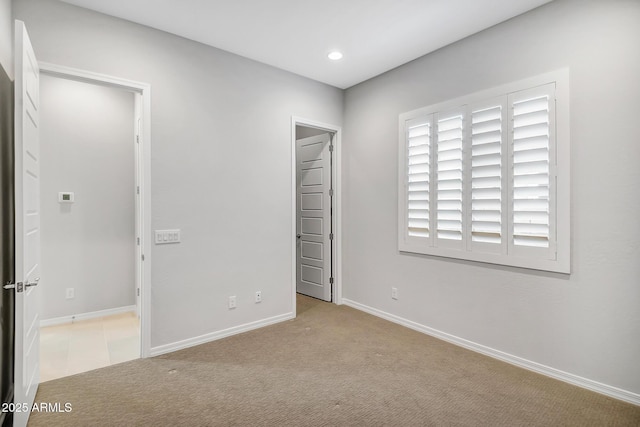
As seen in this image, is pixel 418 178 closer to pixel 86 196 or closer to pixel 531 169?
pixel 531 169

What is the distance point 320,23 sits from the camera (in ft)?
9.34

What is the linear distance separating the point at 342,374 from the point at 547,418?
4.60 feet

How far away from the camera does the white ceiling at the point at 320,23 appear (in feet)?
8.52

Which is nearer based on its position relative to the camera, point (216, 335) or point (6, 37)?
point (6, 37)

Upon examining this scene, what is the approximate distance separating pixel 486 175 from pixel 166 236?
299 centimetres

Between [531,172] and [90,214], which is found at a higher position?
[531,172]

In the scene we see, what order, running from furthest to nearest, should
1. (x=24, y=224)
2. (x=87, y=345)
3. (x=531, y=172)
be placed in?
(x=87, y=345), (x=531, y=172), (x=24, y=224)

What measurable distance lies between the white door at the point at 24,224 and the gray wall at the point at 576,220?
326 centimetres

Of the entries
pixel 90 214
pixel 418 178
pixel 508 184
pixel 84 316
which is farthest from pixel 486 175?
pixel 84 316

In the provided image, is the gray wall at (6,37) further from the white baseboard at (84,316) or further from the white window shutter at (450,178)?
the white window shutter at (450,178)

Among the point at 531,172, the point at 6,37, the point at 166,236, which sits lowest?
the point at 166,236

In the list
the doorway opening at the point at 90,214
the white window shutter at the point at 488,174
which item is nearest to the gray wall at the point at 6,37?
the doorway opening at the point at 90,214

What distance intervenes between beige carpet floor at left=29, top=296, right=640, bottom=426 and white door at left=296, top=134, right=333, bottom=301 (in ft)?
5.14

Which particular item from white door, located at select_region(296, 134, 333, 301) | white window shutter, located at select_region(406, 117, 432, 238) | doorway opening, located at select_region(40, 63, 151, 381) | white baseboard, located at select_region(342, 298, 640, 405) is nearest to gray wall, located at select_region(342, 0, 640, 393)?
white baseboard, located at select_region(342, 298, 640, 405)
